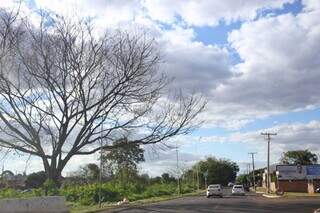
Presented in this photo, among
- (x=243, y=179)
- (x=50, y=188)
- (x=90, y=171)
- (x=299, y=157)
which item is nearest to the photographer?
(x=50, y=188)

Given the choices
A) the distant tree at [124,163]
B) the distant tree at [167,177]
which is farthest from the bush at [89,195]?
the distant tree at [167,177]

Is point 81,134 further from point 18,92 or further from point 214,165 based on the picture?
point 214,165

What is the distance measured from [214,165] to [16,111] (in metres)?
134

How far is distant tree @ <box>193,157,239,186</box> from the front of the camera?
568ft

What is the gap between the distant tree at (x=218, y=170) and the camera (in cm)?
17300

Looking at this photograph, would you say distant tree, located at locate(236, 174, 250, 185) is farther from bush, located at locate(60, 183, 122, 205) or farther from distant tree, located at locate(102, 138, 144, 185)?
bush, located at locate(60, 183, 122, 205)

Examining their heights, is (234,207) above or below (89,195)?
below

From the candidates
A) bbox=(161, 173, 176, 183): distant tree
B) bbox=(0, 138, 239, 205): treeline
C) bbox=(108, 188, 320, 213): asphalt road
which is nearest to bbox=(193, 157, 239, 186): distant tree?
bbox=(0, 138, 239, 205): treeline

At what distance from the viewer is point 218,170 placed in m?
174

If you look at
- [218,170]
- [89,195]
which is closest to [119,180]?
[89,195]

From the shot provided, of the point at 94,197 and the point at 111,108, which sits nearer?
the point at 111,108

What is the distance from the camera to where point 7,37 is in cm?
4047

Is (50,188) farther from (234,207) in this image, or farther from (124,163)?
(124,163)

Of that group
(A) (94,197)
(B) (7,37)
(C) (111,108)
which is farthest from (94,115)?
(A) (94,197)
